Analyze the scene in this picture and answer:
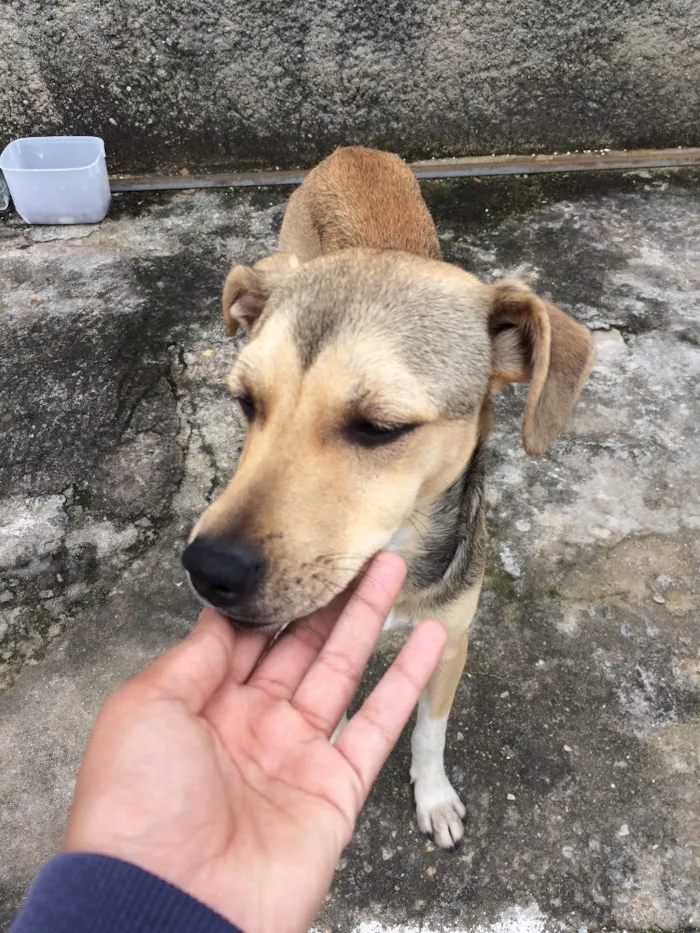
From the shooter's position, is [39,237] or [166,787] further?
[39,237]

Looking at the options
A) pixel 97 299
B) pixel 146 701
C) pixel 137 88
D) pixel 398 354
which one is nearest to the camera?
pixel 146 701

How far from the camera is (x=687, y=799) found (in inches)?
117

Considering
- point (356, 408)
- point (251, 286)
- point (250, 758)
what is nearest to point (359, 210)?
point (251, 286)

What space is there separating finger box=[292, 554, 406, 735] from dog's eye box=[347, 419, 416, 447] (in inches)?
14.6

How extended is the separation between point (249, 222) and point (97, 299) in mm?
1740

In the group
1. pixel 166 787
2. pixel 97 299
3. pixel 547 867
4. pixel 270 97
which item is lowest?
pixel 547 867

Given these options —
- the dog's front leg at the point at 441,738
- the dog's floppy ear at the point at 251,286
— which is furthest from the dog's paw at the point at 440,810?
the dog's floppy ear at the point at 251,286

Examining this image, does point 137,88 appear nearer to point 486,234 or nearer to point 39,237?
point 39,237

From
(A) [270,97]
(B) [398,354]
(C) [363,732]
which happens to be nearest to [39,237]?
(A) [270,97]

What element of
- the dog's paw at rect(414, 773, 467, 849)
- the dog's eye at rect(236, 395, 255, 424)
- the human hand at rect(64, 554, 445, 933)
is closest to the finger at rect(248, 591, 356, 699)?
the human hand at rect(64, 554, 445, 933)

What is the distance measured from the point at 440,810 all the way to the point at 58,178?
6.05m

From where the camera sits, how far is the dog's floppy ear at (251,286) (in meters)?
2.88

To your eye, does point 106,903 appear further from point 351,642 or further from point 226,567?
point 351,642

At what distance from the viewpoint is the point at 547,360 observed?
227 cm
